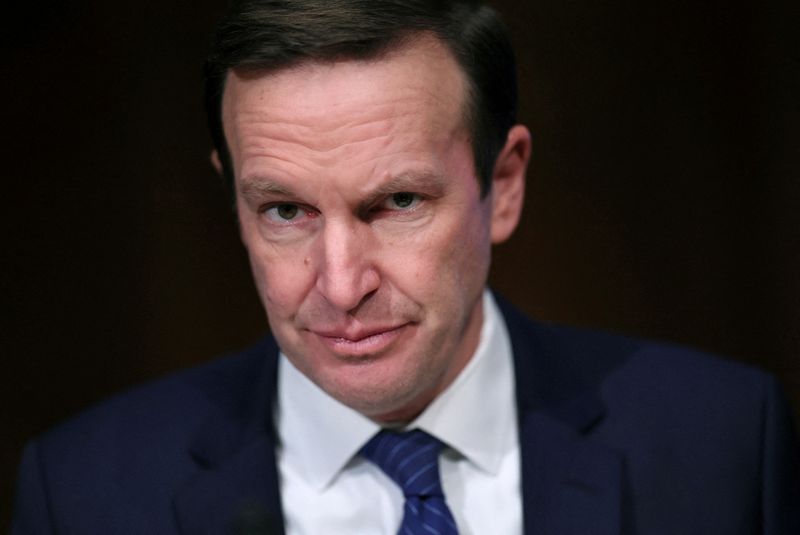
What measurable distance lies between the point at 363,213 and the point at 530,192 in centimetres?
105

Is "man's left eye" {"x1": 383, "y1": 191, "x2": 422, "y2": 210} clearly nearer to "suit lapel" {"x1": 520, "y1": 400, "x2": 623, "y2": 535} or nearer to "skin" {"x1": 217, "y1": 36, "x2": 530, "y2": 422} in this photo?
"skin" {"x1": 217, "y1": 36, "x2": 530, "y2": 422}

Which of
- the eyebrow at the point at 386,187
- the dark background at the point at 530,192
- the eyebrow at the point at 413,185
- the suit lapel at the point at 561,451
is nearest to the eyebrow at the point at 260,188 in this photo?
the eyebrow at the point at 386,187

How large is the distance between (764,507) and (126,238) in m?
1.39

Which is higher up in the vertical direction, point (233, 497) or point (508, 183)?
point (508, 183)

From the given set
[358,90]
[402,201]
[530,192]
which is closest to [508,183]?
[402,201]

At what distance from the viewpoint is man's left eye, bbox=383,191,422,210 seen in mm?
1677

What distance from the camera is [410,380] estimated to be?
1717 millimetres

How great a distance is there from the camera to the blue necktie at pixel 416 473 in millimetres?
1761

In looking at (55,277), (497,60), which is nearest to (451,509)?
(497,60)

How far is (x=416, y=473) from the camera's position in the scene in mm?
1800

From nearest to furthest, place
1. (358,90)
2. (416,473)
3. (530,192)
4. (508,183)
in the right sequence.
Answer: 1. (358,90)
2. (416,473)
3. (508,183)
4. (530,192)

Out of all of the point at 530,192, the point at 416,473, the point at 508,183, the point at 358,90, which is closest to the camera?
the point at 358,90

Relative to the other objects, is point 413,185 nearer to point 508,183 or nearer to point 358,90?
point 358,90

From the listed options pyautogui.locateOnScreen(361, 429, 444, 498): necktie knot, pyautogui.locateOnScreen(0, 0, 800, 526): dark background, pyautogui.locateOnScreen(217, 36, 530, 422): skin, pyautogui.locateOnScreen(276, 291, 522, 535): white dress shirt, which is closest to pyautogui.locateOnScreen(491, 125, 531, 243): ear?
pyautogui.locateOnScreen(217, 36, 530, 422): skin
